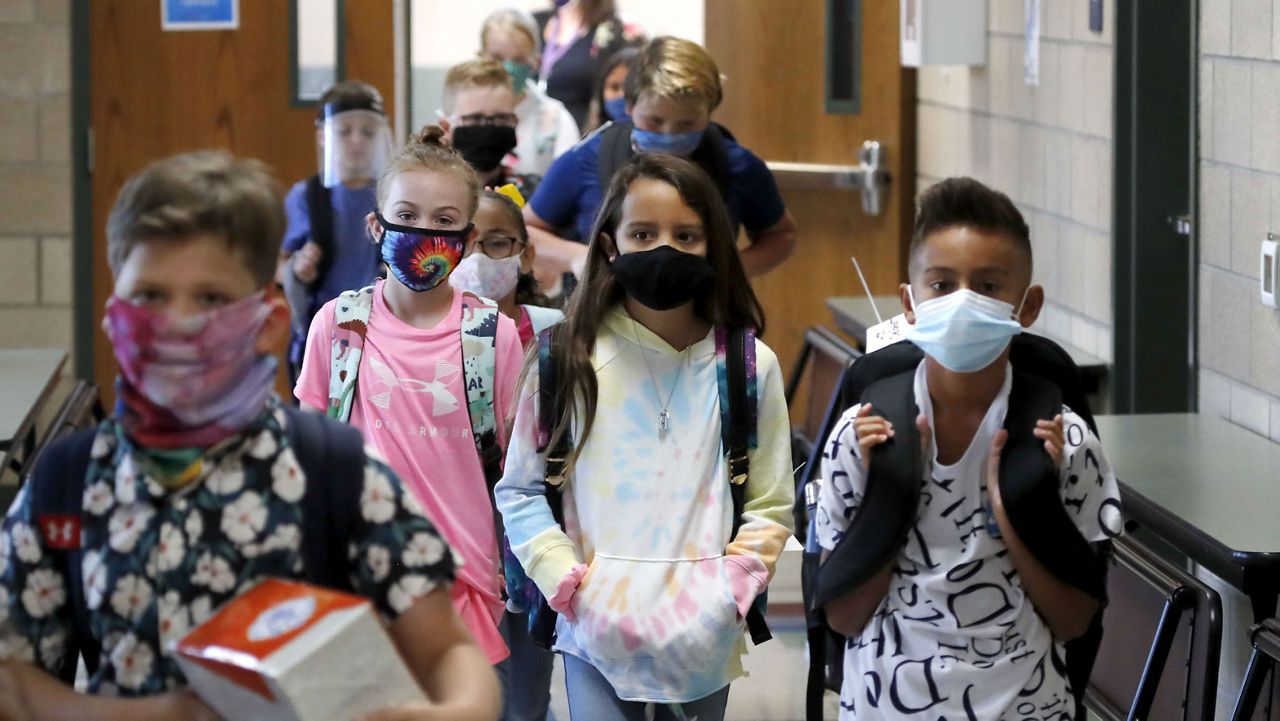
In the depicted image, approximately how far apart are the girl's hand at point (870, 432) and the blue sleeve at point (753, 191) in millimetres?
2059

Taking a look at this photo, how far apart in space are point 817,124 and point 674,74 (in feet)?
9.52

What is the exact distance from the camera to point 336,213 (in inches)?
193

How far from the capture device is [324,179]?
5.06 m

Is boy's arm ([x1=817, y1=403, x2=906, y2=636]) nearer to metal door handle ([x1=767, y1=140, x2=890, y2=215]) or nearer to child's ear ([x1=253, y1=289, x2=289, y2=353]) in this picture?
child's ear ([x1=253, y1=289, x2=289, y2=353])

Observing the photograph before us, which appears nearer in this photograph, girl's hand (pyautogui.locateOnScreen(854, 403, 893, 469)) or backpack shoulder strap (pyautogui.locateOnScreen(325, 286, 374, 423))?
girl's hand (pyautogui.locateOnScreen(854, 403, 893, 469))

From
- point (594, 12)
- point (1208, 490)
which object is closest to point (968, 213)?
point (1208, 490)

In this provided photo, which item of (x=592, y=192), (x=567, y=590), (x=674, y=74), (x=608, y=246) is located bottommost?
(x=567, y=590)

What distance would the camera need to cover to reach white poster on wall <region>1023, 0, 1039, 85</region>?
5.74m

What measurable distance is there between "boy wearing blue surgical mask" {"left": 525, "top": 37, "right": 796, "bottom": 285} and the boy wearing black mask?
0.19m

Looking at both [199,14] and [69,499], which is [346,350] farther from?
[199,14]

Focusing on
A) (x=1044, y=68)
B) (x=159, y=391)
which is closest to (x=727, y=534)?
(x=159, y=391)

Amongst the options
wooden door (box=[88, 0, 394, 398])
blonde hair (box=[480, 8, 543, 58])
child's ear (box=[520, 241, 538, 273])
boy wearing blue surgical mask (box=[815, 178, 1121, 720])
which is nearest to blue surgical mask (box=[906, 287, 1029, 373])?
boy wearing blue surgical mask (box=[815, 178, 1121, 720])

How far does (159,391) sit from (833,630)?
53.2 inches

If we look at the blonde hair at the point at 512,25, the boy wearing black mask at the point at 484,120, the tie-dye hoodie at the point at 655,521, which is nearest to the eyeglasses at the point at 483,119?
the boy wearing black mask at the point at 484,120
